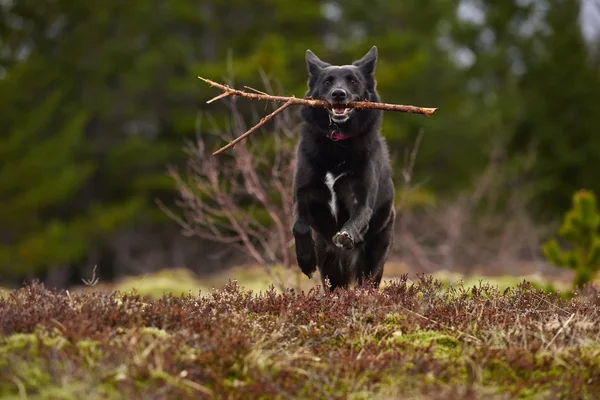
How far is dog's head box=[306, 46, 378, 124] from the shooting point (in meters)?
7.22

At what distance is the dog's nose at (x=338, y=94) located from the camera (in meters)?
7.16

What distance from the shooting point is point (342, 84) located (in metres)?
7.46

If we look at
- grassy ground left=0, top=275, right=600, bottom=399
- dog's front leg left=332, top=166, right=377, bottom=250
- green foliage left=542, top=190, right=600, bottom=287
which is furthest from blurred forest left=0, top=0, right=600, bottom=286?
grassy ground left=0, top=275, right=600, bottom=399

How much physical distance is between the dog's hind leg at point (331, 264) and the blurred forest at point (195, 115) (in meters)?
16.3

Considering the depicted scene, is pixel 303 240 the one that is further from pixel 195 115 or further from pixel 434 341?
pixel 195 115

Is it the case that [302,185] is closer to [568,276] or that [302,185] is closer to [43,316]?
[43,316]

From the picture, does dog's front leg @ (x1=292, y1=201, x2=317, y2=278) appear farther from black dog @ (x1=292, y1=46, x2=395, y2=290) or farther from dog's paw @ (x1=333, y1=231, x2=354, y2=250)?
dog's paw @ (x1=333, y1=231, x2=354, y2=250)

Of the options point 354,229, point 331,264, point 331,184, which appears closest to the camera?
point 354,229

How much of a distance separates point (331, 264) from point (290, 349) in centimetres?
307

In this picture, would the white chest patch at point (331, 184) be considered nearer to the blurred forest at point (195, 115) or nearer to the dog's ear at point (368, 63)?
the dog's ear at point (368, 63)

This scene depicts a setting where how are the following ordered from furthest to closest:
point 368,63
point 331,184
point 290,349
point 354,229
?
1. point 368,63
2. point 331,184
3. point 354,229
4. point 290,349

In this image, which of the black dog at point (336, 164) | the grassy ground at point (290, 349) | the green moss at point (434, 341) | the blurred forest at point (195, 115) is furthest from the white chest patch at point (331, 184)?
the blurred forest at point (195, 115)

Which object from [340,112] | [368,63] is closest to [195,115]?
[368,63]

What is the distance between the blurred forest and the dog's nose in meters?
17.2
